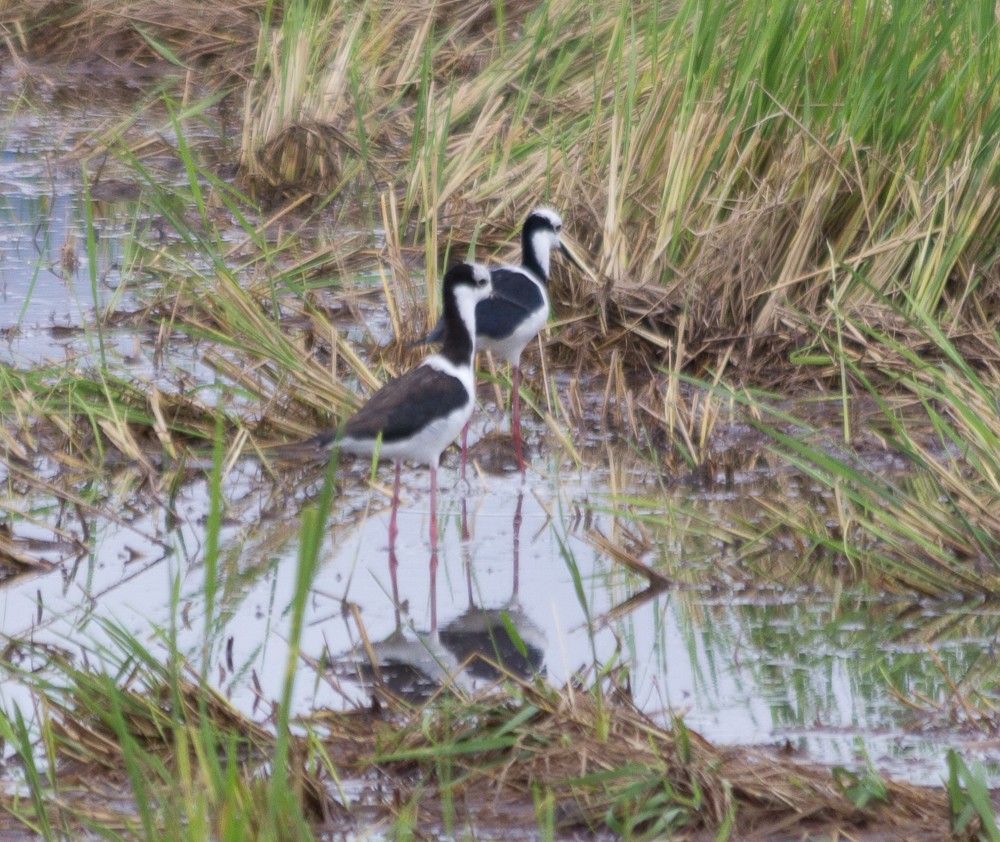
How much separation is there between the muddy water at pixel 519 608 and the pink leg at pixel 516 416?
80mm

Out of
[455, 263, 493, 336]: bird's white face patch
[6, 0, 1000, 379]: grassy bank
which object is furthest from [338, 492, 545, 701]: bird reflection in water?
[6, 0, 1000, 379]: grassy bank

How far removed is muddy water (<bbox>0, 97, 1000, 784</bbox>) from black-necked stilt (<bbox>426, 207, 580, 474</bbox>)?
43 cm

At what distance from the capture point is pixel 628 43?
386 inches

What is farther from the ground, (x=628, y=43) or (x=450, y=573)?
(x=628, y=43)

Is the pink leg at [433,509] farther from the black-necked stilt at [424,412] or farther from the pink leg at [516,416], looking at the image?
the pink leg at [516,416]

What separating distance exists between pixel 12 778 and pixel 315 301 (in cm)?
433

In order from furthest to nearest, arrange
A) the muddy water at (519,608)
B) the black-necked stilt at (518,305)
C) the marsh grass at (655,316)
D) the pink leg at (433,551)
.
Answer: the black-necked stilt at (518,305) → the pink leg at (433,551) → the muddy water at (519,608) → the marsh grass at (655,316)

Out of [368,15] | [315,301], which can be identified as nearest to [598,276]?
[315,301]

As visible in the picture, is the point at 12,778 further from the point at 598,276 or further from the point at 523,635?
the point at 598,276

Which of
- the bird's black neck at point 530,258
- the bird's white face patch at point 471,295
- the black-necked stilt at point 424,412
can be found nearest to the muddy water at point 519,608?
the black-necked stilt at point 424,412

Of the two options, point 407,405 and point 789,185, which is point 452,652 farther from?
point 789,185

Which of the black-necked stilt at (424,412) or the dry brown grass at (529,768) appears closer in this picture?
the dry brown grass at (529,768)

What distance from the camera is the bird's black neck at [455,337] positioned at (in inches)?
228

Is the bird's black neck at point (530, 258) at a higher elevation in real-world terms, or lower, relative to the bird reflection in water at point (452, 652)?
higher
